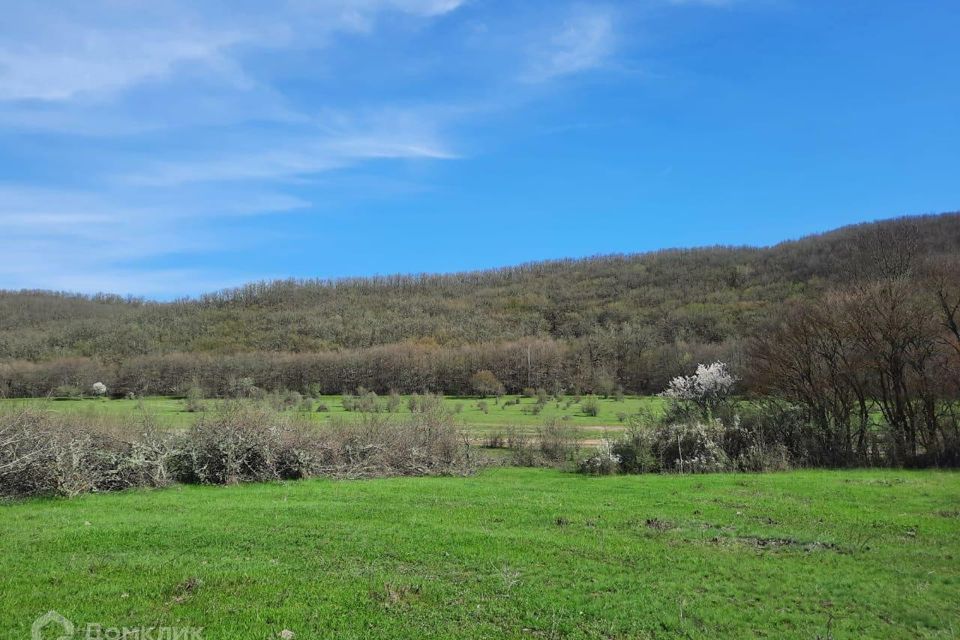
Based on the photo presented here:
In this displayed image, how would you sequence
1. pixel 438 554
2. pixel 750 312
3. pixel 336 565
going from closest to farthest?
pixel 336 565
pixel 438 554
pixel 750 312

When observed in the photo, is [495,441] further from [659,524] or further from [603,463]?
[659,524]

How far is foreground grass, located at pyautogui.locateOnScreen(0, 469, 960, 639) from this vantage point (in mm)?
6535

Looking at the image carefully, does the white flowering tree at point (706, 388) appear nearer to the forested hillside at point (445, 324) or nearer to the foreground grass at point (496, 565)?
the foreground grass at point (496, 565)

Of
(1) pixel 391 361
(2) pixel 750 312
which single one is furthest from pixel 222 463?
(2) pixel 750 312

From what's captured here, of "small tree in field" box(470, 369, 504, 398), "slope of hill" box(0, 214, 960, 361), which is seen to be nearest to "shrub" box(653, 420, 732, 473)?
"small tree in field" box(470, 369, 504, 398)

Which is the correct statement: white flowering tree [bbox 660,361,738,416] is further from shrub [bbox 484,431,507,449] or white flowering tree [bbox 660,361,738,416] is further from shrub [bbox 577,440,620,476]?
shrub [bbox 484,431,507,449]

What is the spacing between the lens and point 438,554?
8.97 metres

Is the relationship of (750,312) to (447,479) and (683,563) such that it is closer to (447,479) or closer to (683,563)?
(447,479)

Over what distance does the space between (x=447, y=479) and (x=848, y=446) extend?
44.9 feet

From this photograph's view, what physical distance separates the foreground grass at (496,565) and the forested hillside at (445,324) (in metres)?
56.5

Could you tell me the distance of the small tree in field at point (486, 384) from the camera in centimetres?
7775

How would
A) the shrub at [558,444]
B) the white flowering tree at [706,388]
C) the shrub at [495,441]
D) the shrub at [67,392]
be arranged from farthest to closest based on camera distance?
1. the shrub at [67,392]
2. the shrub at [495,441]
3. the shrub at [558,444]
4. the white flowering tree at [706,388]

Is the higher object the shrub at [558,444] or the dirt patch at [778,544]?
the shrub at [558,444]

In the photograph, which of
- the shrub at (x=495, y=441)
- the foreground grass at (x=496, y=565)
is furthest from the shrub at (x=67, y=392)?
the foreground grass at (x=496, y=565)
